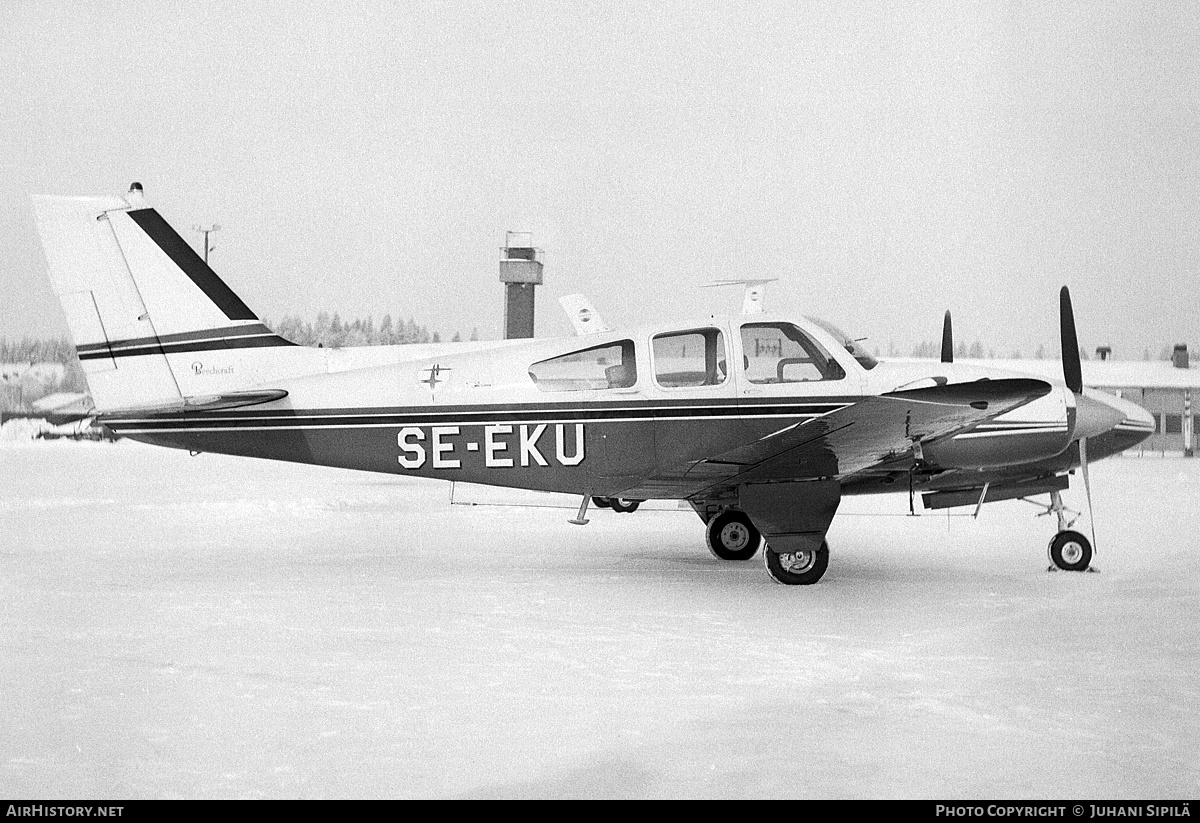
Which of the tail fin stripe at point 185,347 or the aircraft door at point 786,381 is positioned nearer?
the aircraft door at point 786,381

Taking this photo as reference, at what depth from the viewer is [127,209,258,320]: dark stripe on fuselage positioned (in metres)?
7.52

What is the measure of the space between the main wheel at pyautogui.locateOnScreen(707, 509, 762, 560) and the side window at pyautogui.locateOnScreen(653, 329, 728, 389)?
1.69 metres

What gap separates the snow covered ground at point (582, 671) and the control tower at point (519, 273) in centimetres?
1755

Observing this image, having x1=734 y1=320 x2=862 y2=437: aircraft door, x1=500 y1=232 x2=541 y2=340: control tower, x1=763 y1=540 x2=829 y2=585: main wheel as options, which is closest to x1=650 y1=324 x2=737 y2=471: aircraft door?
x1=734 y1=320 x2=862 y2=437: aircraft door

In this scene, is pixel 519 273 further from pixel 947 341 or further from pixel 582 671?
pixel 582 671

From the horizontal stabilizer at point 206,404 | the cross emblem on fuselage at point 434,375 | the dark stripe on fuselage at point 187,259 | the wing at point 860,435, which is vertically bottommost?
the wing at point 860,435

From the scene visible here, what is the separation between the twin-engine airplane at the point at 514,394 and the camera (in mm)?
7215

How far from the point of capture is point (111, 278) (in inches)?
293

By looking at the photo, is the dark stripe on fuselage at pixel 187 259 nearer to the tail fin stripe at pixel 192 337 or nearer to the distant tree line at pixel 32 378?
the tail fin stripe at pixel 192 337

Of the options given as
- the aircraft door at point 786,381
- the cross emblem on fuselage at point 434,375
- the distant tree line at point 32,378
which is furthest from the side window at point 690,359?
the distant tree line at point 32,378
